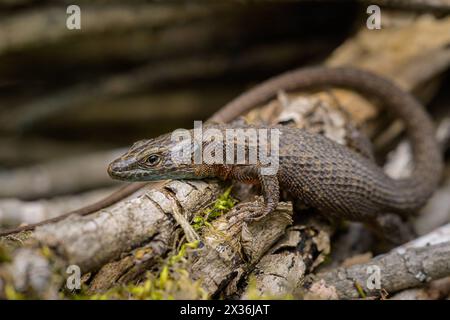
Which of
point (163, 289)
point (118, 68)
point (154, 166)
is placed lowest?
point (163, 289)

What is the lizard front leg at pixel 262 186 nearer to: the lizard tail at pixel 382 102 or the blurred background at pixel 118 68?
the lizard tail at pixel 382 102

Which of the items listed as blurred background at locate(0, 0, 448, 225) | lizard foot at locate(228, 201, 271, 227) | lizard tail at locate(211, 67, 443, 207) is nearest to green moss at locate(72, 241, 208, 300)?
lizard foot at locate(228, 201, 271, 227)

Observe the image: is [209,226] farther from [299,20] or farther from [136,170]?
[299,20]

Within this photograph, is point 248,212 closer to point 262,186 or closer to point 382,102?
point 262,186

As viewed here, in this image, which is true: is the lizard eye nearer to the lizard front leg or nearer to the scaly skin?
the scaly skin

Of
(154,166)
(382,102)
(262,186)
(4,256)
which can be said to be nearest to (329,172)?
(262,186)

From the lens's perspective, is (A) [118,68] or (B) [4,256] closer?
(B) [4,256]

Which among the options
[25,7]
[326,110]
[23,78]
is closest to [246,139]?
Answer: [326,110]
